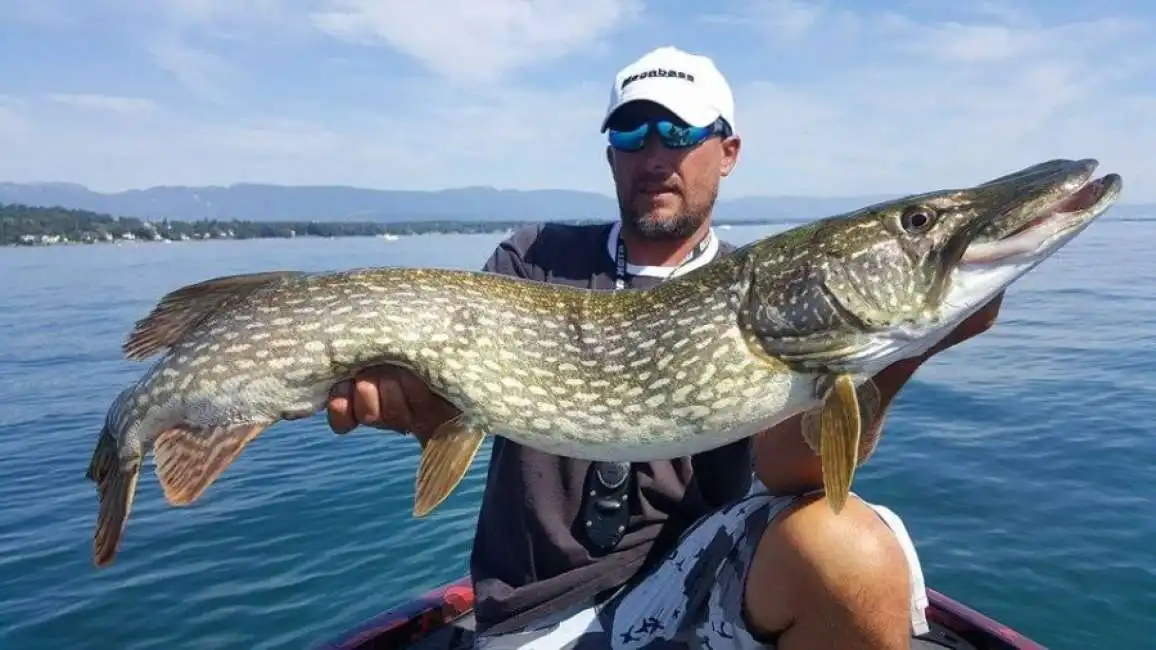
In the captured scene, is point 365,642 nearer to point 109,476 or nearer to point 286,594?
point 109,476

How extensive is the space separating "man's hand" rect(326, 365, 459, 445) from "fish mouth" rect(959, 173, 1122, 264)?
1.85 m

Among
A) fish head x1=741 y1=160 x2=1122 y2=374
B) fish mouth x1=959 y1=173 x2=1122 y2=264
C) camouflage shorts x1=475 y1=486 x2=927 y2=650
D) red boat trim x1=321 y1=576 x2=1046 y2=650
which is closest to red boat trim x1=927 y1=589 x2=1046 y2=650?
red boat trim x1=321 y1=576 x2=1046 y2=650

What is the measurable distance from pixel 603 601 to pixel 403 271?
160 cm

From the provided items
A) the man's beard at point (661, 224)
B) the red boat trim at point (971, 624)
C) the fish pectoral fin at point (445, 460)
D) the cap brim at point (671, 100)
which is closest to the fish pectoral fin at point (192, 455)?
the fish pectoral fin at point (445, 460)

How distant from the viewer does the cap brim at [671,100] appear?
148 inches

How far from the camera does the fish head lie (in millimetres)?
2299

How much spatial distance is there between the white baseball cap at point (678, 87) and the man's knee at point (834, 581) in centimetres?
195

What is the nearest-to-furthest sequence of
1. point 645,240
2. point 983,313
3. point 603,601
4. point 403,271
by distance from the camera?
point 983,313 → point 403,271 → point 603,601 → point 645,240

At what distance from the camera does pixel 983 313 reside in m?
2.64

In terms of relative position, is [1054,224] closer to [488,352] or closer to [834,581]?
[834,581]

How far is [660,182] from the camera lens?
379 cm

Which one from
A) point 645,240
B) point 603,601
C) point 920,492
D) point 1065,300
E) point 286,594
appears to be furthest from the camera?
point 1065,300

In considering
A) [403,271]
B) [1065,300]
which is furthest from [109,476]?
[1065,300]

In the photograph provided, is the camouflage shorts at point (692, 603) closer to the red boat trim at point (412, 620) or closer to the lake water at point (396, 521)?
the red boat trim at point (412, 620)
